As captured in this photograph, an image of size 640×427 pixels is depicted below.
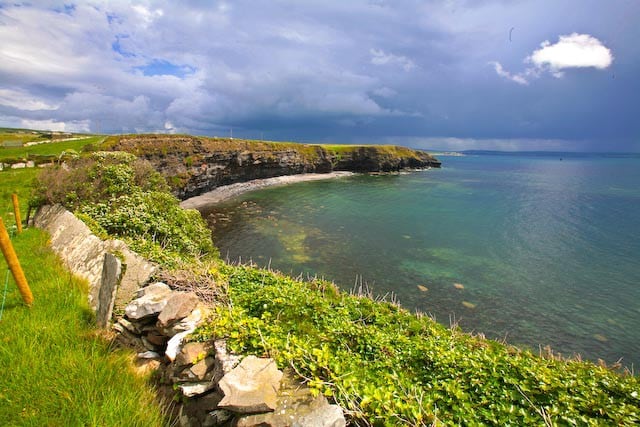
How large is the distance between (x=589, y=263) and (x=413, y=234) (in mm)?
20208

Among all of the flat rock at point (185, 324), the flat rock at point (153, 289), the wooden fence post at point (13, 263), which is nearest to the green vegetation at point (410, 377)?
the flat rock at point (185, 324)

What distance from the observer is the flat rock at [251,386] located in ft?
14.6

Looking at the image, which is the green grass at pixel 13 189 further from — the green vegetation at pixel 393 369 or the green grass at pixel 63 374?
the green grass at pixel 63 374

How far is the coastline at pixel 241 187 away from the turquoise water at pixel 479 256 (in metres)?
4.95

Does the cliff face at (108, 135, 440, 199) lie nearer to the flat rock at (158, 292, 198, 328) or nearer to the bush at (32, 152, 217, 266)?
the bush at (32, 152, 217, 266)

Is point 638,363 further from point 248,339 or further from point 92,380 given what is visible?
point 92,380

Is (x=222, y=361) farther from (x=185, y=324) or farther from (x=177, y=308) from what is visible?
(x=177, y=308)

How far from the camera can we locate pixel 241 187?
78.8 metres

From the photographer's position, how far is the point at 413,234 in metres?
43.9

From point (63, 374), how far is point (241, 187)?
250ft

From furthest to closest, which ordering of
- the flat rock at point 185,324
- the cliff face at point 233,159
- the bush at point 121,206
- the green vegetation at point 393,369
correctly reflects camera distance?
the cliff face at point 233,159
the bush at point 121,206
the flat rock at point 185,324
the green vegetation at point 393,369

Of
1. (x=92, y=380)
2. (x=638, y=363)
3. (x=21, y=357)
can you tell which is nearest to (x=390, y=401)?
(x=92, y=380)

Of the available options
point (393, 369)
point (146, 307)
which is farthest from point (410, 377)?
point (146, 307)

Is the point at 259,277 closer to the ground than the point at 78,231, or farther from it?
closer to the ground
